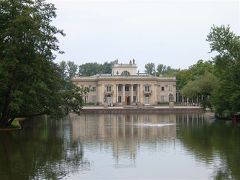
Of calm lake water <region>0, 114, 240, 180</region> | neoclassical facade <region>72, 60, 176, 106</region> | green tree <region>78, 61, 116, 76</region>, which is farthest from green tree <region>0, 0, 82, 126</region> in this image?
green tree <region>78, 61, 116, 76</region>

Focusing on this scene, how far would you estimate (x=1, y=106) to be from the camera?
1619 inches

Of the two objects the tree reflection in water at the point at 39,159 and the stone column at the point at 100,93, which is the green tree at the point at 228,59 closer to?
the tree reflection in water at the point at 39,159

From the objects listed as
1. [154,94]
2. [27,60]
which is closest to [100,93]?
[154,94]

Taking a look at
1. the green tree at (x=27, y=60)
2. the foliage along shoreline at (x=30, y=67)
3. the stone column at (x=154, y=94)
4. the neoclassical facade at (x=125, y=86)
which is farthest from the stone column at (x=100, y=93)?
the green tree at (x=27, y=60)

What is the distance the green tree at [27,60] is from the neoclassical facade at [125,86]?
6919cm

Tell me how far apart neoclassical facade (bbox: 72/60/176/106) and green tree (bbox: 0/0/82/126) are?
69187 millimetres

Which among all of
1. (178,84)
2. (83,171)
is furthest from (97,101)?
(83,171)

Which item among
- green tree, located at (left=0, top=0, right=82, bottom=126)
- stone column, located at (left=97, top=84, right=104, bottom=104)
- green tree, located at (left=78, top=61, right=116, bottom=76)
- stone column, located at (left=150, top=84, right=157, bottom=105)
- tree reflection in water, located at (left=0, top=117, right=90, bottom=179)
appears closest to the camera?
tree reflection in water, located at (left=0, top=117, right=90, bottom=179)

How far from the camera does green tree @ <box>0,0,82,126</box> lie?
3697 cm

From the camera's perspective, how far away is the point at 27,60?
127ft

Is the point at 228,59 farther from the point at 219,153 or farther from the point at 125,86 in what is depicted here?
the point at 125,86

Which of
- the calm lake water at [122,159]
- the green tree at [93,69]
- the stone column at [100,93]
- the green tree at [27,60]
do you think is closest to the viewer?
the calm lake water at [122,159]

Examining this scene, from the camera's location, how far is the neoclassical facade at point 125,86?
112 meters

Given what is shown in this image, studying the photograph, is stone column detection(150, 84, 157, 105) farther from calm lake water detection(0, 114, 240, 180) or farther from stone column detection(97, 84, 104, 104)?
calm lake water detection(0, 114, 240, 180)
